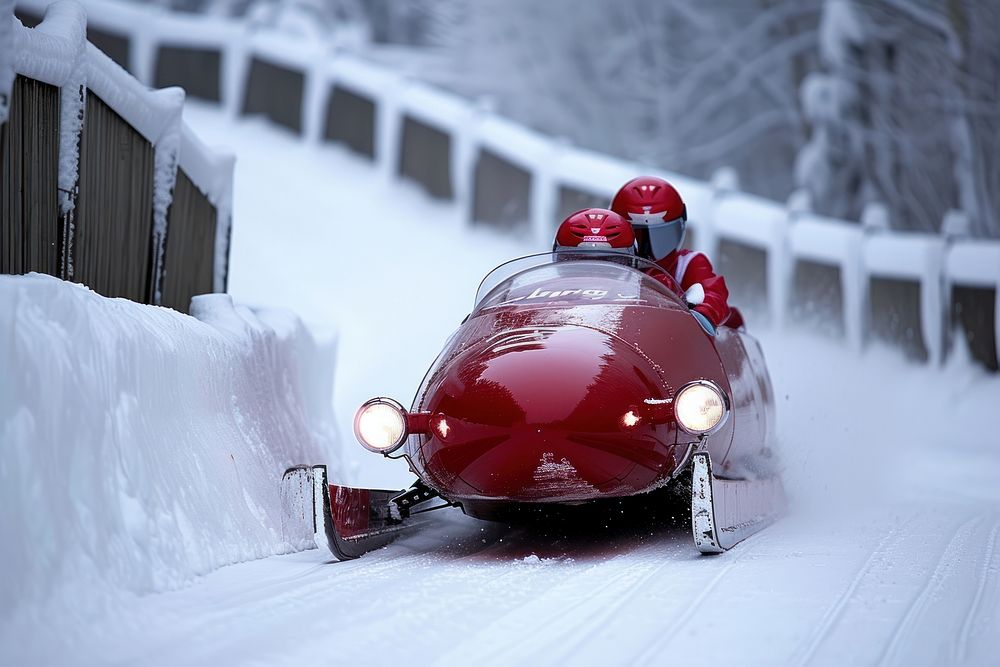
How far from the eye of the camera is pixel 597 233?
619 cm

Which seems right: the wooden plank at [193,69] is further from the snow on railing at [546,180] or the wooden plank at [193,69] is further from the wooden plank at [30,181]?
the wooden plank at [30,181]

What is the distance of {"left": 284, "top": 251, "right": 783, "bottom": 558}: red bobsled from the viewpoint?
15.2ft

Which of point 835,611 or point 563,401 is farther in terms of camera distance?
point 563,401

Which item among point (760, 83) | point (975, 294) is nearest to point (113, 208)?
point (975, 294)

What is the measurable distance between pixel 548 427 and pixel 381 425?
712mm

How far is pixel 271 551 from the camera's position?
16.5 ft

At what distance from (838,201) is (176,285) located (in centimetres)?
1680

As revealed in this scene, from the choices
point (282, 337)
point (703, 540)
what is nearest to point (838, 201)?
point (282, 337)

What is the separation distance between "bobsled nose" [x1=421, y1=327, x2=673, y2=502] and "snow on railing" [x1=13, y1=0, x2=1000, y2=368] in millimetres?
8087

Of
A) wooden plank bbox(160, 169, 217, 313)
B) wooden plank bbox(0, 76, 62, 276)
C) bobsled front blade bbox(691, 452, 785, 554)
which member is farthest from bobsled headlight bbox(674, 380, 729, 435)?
wooden plank bbox(160, 169, 217, 313)

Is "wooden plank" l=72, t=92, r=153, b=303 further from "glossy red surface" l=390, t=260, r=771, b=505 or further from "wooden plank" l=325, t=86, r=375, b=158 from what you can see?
"wooden plank" l=325, t=86, r=375, b=158

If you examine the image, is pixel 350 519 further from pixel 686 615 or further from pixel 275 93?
→ pixel 275 93

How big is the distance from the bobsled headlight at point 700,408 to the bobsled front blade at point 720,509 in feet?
0.35

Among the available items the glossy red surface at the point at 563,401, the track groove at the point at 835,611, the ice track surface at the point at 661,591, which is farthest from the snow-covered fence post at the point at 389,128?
the track groove at the point at 835,611
